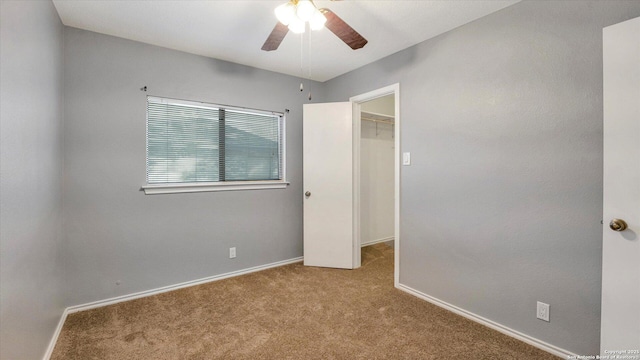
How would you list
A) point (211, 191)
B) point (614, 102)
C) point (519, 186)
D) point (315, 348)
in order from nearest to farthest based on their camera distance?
point (614, 102) < point (315, 348) < point (519, 186) < point (211, 191)

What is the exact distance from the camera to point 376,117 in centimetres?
428

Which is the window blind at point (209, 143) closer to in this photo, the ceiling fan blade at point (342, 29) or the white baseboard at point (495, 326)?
the ceiling fan blade at point (342, 29)

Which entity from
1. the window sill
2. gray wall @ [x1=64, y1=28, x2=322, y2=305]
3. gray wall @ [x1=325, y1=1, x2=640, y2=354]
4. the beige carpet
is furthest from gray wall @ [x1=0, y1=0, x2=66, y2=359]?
gray wall @ [x1=325, y1=1, x2=640, y2=354]

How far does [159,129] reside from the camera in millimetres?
2783

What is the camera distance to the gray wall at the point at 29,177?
124 centimetres

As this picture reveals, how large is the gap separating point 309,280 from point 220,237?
1.09 m

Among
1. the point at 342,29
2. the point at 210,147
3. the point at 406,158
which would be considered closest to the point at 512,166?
the point at 406,158

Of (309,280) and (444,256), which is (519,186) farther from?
(309,280)

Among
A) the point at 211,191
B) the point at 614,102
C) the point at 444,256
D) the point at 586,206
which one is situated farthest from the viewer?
the point at 211,191

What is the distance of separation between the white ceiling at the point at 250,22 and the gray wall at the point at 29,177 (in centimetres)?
38

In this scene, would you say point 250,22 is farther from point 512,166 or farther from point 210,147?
point 512,166

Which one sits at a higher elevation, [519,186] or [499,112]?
[499,112]

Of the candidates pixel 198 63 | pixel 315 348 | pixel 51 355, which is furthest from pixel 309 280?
pixel 198 63

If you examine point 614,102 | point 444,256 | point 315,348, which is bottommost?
point 315,348
